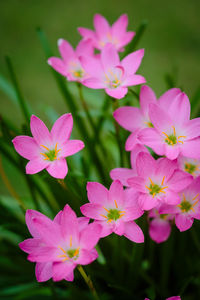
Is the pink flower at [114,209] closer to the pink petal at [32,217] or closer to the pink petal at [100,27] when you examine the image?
the pink petal at [32,217]

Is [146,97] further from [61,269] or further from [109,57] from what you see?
[61,269]

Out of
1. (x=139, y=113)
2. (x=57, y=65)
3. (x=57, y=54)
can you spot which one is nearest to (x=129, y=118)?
(x=139, y=113)

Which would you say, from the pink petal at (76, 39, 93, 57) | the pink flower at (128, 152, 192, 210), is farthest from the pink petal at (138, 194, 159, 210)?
the pink petal at (76, 39, 93, 57)

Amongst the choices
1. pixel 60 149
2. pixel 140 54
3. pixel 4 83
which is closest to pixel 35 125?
pixel 60 149

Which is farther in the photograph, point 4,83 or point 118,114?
point 4,83

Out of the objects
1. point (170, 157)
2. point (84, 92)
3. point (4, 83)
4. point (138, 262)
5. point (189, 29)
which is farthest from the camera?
point (189, 29)

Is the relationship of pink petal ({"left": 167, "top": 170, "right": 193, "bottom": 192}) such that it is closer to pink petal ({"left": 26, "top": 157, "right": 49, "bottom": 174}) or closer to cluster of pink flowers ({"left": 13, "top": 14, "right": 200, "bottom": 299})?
cluster of pink flowers ({"left": 13, "top": 14, "right": 200, "bottom": 299})

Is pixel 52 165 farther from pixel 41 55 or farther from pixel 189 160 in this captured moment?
pixel 41 55
